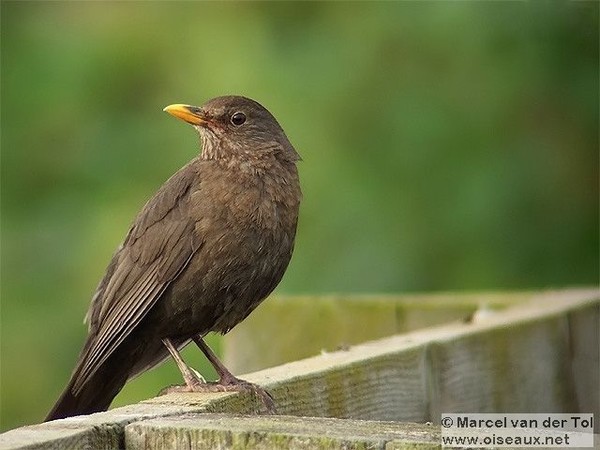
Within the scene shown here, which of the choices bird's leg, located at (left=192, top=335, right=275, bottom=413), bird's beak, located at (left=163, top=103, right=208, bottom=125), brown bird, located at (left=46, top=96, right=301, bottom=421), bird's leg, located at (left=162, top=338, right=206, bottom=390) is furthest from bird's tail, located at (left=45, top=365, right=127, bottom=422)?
bird's beak, located at (left=163, top=103, right=208, bottom=125)

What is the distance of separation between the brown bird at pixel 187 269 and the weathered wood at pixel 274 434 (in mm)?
1256

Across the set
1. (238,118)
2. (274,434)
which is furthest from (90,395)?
(274,434)

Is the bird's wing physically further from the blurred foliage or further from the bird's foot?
the blurred foliage

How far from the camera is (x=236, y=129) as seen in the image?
196 inches

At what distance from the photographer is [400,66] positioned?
664 centimetres

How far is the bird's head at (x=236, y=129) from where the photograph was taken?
4871mm

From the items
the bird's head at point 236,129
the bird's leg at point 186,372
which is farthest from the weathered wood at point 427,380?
the bird's head at point 236,129

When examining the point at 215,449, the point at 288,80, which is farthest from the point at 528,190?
the point at 215,449

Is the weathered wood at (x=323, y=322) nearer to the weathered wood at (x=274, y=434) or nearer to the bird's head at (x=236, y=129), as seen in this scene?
the bird's head at (x=236, y=129)

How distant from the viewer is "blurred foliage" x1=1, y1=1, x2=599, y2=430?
249 inches

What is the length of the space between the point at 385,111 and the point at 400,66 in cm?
24

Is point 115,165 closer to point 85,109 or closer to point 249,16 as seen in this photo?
point 85,109

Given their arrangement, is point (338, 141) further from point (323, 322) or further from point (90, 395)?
point (90, 395)

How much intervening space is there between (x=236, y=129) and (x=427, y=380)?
44.4 inches
